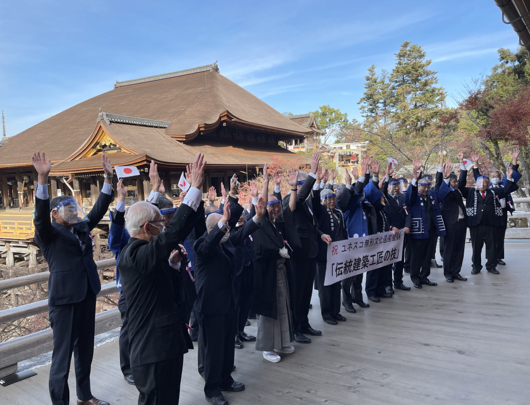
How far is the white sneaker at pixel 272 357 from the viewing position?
3924 mm

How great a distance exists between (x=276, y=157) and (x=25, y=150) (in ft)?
54.0

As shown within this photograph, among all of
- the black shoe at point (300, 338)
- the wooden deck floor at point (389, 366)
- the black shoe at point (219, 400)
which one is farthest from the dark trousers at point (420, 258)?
the black shoe at point (219, 400)

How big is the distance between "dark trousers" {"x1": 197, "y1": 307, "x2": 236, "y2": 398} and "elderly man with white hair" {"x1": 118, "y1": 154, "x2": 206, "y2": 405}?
2.60 feet

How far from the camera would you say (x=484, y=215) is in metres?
7.14

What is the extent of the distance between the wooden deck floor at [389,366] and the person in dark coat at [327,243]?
0.59ft

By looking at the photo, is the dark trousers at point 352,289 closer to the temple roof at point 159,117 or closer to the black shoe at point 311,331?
the black shoe at point 311,331

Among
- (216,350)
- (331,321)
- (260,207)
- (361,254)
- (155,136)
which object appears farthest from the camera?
(155,136)

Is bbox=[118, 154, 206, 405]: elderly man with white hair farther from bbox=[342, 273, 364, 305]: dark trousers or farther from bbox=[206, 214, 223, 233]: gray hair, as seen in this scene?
bbox=[342, 273, 364, 305]: dark trousers

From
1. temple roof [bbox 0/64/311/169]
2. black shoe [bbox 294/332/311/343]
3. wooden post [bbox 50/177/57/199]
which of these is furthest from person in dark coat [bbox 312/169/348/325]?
wooden post [bbox 50/177/57/199]

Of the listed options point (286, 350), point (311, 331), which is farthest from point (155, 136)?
point (286, 350)

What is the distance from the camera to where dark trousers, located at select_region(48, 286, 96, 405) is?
118 inches

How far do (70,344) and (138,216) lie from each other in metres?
1.49

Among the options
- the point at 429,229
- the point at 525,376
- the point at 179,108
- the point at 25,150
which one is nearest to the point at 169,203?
the point at 525,376

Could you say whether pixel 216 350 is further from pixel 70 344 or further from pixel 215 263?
pixel 70 344
